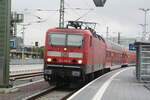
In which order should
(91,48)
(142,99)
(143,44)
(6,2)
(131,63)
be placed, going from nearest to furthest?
1. (142,99)
2. (6,2)
3. (91,48)
4. (143,44)
5. (131,63)

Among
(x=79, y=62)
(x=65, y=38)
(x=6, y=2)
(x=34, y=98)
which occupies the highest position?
(x=6, y=2)

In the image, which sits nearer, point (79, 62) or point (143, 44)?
point (79, 62)

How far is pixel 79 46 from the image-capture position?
64.5ft

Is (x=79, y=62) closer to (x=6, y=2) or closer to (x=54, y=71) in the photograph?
(x=54, y=71)

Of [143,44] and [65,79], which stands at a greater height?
[143,44]

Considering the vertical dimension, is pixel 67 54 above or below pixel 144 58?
above

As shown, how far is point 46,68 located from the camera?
19.5 metres

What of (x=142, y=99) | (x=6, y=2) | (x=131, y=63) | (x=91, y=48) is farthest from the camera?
(x=131, y=63)

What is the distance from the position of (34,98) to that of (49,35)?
18.0 feet

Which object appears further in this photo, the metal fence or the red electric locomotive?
the metal fence

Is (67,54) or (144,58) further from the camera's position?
(144,58)

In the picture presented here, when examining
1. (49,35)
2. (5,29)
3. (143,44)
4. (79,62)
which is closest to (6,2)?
(5,29)

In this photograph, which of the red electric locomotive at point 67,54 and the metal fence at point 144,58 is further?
the metal fence at point 144,58

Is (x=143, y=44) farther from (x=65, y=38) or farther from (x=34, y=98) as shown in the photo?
(x=34, y=98)
